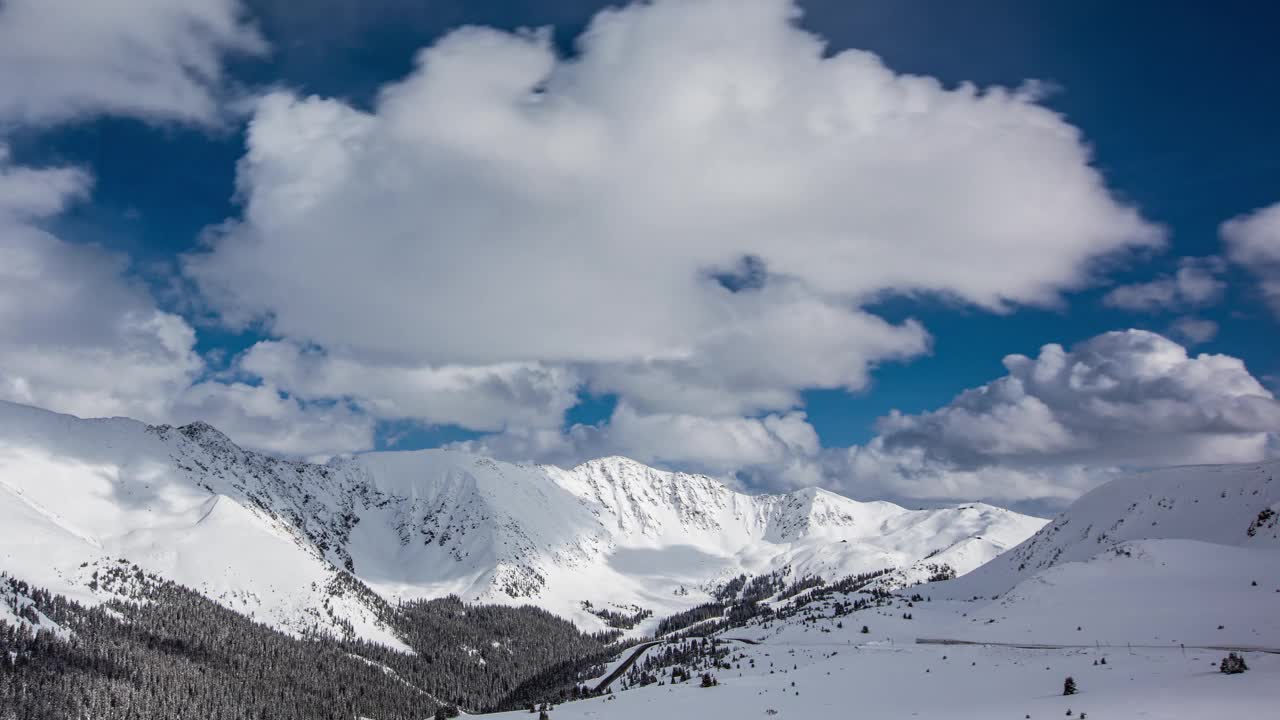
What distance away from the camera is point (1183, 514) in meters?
160

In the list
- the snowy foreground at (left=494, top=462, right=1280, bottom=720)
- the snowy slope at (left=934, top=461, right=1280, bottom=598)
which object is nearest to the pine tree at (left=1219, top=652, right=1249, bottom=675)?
the snowy foreground at (left=494, top=462, right=1280, bottom=720)

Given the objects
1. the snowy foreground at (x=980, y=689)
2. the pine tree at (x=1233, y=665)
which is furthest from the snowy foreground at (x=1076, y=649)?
the pine tree at (x=1233, y=665)

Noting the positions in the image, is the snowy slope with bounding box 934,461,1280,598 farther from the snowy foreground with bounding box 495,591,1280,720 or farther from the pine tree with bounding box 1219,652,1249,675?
the pine tree with bounding box 1219,652,1249,675

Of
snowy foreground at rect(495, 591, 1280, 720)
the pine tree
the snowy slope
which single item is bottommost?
snowy foreground at rect(495, 591, 1280, 720)

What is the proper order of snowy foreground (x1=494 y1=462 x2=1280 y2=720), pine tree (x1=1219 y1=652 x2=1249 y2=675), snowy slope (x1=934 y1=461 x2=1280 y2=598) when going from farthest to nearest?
snowy slope (x1=934 y1=461 x2=1280 y2=598) → pine tree (x1=1219 y1=652 x2=1249 y2=675) → snowy foreground (x1=494 y1=462 x2=1280 y2=720)

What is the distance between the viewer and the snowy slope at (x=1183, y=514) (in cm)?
13788

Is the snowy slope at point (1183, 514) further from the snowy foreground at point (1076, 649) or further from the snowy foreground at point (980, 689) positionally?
the snowy foreground at point (980, 689)

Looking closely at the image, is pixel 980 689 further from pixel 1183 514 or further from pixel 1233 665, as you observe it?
pixel 1183 514

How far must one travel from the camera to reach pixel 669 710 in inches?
2370

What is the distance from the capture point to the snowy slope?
13788 centimetres

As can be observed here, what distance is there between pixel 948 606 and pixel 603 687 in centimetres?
8123

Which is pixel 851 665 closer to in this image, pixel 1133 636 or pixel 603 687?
pixel 1133 636

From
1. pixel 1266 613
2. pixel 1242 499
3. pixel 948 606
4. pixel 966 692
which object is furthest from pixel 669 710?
pixel 1242 499

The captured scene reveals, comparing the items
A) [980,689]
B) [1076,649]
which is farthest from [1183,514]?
[980,689]
